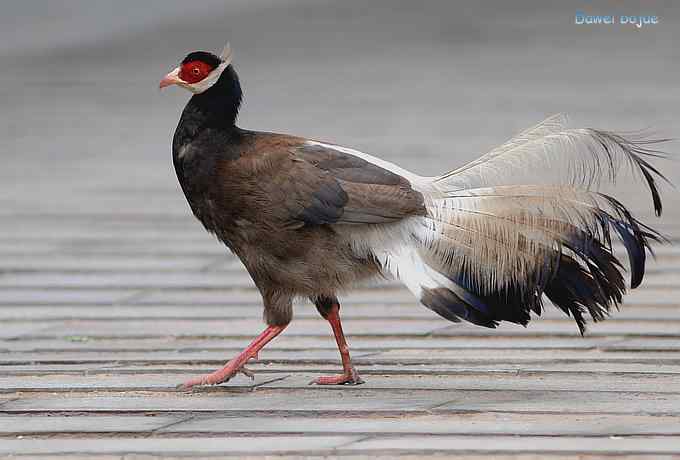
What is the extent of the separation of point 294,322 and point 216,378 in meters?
1.17

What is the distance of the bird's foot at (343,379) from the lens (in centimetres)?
516

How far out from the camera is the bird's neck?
5359 mm

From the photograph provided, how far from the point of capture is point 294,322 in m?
6.29

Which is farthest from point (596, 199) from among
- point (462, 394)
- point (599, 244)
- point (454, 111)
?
point (454, 111)

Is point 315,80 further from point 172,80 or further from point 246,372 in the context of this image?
point 246,372

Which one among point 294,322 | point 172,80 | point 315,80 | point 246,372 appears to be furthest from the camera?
point 315,80

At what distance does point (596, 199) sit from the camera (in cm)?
506

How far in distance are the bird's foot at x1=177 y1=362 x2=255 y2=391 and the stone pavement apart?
3 centimetres

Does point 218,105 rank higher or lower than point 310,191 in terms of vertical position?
higher

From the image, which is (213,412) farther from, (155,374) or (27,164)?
(27,164)

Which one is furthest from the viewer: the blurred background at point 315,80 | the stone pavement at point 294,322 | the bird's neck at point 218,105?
the blurred background at point 315,80

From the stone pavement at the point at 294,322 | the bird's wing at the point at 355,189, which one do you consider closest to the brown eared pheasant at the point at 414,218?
the bird's wing at the point at 355,189

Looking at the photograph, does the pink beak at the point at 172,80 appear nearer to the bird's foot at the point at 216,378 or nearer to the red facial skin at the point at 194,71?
the red facial skin at the point at 194,71

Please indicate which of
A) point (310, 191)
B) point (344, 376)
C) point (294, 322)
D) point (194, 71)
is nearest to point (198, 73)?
point (194, 71)
